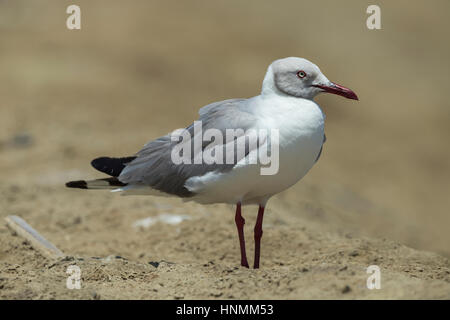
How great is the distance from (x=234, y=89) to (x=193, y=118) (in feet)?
7.17

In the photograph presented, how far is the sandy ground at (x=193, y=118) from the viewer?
4.67 m

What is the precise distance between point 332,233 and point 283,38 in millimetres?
10614

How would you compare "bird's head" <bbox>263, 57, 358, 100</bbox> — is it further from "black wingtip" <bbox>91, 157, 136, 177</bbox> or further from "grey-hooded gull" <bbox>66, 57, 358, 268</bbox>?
"black wingtip" <bbox>91, 157, 136, 177</bbox>

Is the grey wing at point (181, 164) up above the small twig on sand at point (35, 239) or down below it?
above

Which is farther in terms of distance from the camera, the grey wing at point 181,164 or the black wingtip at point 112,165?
the black wingtip at point 112,165

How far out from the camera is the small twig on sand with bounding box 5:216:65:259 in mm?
5739

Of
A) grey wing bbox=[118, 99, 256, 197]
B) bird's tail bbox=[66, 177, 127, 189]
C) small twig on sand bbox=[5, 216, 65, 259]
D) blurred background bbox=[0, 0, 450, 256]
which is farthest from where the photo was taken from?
blurred background bbox=[0, 0, 450, 256]

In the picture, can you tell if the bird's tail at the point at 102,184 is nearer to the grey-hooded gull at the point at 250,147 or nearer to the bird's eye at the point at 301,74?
the grey-hooded gull at the point at 250,147

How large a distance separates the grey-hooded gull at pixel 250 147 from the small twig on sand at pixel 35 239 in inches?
35.1

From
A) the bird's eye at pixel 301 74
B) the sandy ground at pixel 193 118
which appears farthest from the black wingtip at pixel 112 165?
the bird's eye at pixel 301 74

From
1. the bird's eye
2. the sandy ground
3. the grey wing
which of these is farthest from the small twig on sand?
the bird's eye

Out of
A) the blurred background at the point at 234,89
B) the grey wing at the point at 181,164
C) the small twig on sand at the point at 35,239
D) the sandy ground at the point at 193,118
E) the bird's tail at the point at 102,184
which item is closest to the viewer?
the sandy ground at the point at 193,118

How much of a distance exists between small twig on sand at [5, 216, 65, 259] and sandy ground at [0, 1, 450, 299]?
0.10 meters
